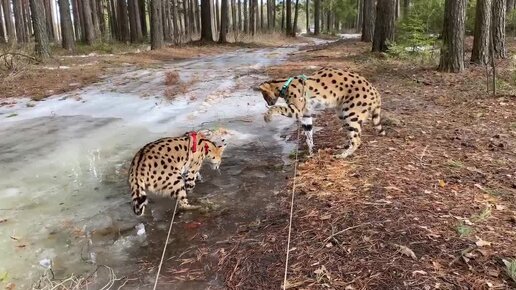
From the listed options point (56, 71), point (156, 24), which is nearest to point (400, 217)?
point (56, 71)

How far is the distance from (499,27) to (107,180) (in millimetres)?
12369

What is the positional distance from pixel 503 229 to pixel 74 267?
419 cm

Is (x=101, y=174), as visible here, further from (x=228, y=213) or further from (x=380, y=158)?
(x=380, y=158)

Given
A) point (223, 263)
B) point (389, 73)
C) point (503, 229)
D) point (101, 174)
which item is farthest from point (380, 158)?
point (389, 73)

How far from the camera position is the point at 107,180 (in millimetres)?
6559

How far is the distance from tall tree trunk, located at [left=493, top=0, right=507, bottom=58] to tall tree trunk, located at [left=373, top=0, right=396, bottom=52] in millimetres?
4250

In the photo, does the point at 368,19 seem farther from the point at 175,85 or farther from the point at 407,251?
the point at 407,251

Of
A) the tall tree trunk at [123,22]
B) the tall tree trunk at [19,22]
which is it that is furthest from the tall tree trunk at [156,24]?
the tall tree trunk at [19,22]

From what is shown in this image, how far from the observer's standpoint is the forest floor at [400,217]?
3.88 m

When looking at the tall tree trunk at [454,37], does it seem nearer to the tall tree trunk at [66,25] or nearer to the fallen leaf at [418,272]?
the fallen leaf at [418,272]

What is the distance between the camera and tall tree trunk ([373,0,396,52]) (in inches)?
690

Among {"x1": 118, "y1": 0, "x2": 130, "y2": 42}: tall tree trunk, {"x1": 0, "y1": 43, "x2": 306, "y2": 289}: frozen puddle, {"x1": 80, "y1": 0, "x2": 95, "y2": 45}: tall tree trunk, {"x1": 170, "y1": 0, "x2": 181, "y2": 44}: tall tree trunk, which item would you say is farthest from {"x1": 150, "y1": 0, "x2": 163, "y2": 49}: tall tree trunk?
{"x1": 0, "y1": 43, "x2": 306, "y2": 289}: frozen puddle

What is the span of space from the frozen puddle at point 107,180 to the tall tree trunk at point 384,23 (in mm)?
7952

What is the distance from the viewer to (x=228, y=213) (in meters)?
5.41
